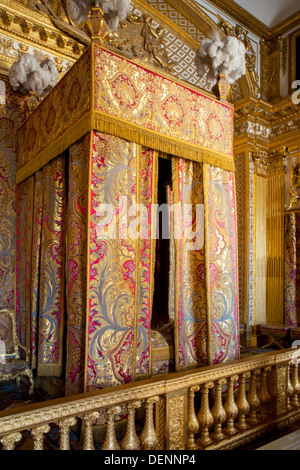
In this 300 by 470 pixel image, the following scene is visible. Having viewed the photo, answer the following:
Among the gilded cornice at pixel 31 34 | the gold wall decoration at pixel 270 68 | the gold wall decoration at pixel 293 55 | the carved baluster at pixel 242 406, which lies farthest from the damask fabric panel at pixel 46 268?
the gold wall decoration at pixel 293 55

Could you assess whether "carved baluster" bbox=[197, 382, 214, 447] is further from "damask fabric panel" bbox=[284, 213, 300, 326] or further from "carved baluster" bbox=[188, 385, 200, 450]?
"damask fabric panel" bbox=[284, 213, 300, 326]

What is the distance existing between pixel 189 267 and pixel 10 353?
220 cm

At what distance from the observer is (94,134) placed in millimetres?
2377

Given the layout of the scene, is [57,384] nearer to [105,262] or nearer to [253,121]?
[105,262]

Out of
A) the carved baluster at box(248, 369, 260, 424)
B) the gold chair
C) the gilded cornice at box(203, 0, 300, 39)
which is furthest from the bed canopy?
the gilded cornice at box(203, 0, 300, 39)

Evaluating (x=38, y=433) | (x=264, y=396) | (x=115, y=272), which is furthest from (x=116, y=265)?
(x=264, y=396)

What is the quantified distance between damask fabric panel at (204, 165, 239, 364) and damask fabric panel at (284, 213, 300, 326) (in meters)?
3.62

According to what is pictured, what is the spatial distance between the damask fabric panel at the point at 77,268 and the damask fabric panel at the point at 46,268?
0.51 meters

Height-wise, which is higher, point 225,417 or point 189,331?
point 189,331

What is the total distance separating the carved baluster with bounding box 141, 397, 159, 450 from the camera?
74.1 inches

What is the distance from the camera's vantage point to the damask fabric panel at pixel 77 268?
2.36 m

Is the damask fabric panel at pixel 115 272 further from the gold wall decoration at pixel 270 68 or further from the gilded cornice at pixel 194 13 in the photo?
the gold wall decoration at pixel 270 68

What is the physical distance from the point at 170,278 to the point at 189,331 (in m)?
1.12

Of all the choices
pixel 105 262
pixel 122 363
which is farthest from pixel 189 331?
pixel 105 262
